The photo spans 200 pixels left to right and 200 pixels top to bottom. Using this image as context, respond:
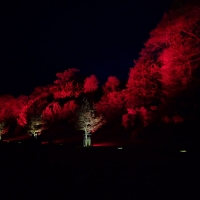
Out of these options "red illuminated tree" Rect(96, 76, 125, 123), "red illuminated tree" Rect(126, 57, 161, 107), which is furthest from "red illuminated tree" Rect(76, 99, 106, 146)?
"red illuminated tree" Rect(126, 57, 161, 107)

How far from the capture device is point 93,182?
4.17m

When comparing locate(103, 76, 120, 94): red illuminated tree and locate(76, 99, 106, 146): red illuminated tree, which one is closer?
locate(76, 99, 106, 146): red illuminated tree

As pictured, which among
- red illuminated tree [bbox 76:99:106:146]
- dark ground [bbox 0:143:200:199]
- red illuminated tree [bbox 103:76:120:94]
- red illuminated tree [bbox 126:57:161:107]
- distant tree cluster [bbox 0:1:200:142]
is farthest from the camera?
red illuminated tree [bbox 103:76:120:94]

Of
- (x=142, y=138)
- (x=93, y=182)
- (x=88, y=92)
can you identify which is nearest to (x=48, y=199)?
(x=93, y=182)

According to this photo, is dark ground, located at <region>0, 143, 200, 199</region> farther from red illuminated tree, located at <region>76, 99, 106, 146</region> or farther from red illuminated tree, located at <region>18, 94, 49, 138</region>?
red illuminated tree, located at <region>18, 94, 49, 138</region>

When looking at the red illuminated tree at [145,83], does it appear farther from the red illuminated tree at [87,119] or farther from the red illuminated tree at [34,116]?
the red illuminated tree at [34,116]

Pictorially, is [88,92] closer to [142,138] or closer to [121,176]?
[142,138]

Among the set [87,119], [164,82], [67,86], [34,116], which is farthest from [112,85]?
[164,82]

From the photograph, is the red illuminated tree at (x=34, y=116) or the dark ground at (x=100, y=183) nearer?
the dark ground at (x=100, y=183)

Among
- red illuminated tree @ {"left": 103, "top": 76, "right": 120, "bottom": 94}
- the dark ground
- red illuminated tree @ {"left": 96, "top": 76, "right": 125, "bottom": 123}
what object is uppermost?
red illuminated tree @ {"left": 103, "top": 76, "right": 120, "bottom": 94}

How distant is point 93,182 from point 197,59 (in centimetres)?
1000

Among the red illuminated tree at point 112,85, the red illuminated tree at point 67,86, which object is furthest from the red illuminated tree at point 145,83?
the red illuminated tree at point 67,86

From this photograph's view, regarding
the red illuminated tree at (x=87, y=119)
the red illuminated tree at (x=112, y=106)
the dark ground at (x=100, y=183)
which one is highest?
the red illuminated tree at (x=112, y=106)

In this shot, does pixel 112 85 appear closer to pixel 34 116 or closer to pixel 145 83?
pixel 34 116
